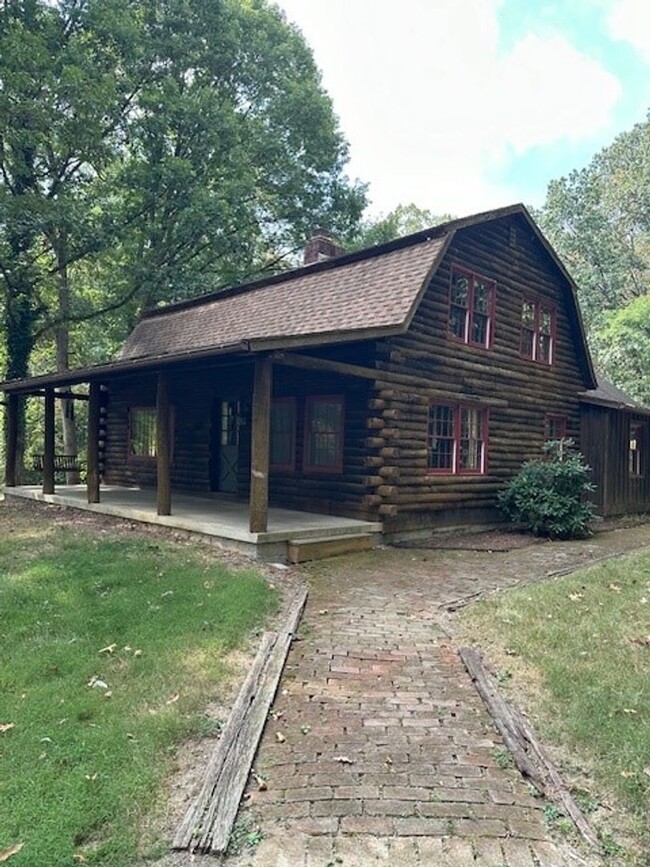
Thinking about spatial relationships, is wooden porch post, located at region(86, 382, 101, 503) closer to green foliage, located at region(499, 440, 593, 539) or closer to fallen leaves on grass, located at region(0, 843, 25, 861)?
green foliage, located at region(499, 440, 593, 539)

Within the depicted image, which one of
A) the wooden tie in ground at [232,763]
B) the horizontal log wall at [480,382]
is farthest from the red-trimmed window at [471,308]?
the wooden tie in ground at [232,763]

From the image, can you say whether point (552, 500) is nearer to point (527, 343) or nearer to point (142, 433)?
point (527, 343)

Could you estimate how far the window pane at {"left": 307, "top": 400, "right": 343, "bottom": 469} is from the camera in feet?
36.1

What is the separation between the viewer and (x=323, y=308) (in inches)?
430

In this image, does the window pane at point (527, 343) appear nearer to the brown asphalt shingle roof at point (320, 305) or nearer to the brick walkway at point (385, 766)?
the brown asphalt shingle roof at point (320, 305)

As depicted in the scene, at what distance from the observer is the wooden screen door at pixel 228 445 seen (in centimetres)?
1347

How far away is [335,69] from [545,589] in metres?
25.4

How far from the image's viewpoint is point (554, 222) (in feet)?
113

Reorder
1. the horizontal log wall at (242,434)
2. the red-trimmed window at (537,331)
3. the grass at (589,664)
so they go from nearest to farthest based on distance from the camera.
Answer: the grass at (589,664), the horizontal log wall at (242,434), the red-trimmed window at (537,331)

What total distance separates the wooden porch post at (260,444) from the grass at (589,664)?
128 inches

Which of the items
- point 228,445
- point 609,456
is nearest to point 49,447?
point 228,445

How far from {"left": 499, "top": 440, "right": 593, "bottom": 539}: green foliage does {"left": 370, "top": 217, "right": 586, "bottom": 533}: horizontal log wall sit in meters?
0.65

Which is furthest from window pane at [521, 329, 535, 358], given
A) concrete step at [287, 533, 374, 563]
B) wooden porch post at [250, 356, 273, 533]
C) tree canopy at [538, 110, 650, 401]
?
tree canopy at [538, 110, 650, 401]

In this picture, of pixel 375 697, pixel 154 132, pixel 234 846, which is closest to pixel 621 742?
pixel 375 697
